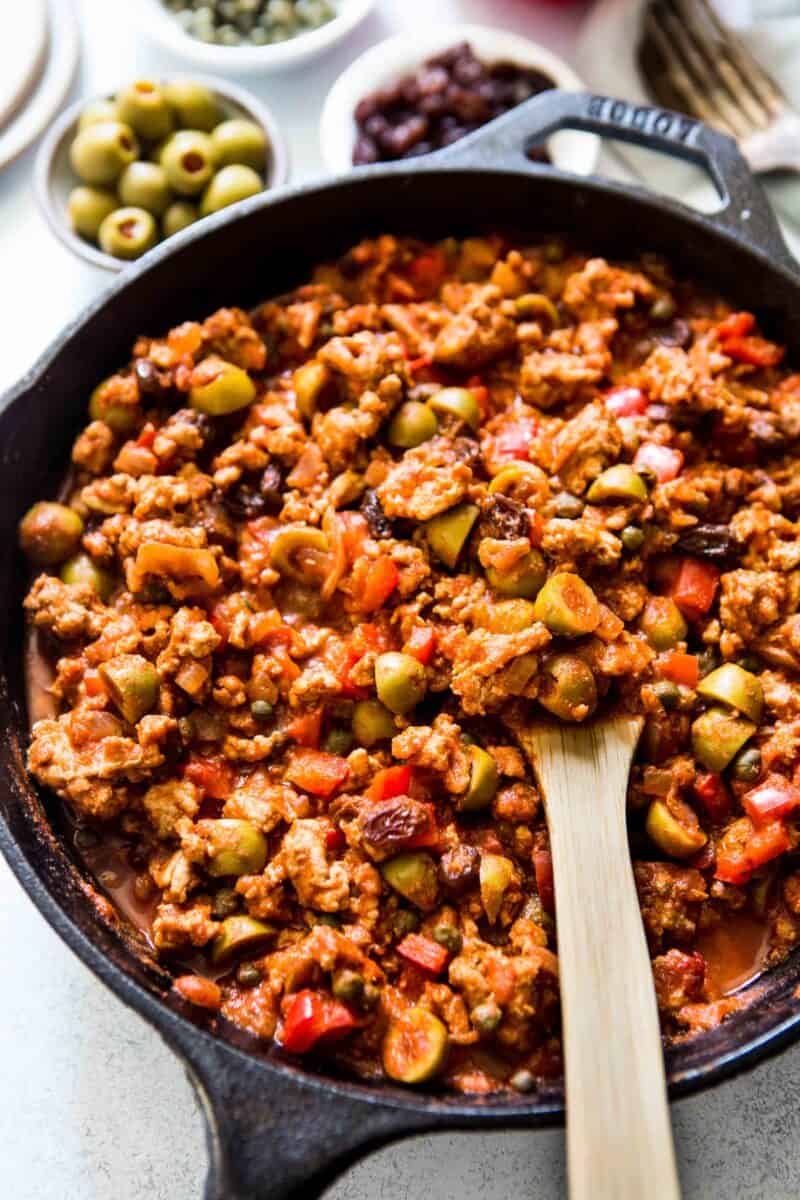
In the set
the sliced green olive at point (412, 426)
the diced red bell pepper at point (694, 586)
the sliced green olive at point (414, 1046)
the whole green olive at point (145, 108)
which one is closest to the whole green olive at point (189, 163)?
the whole green olive at point (145, 108)

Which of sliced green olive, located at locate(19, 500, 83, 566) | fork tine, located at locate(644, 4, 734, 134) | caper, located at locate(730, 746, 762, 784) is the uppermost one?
sliced green olive, located at locate(19, 500, 83, 566)

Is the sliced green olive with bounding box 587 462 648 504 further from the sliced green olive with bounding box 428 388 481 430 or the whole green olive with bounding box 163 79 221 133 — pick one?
the whole green olive with bounding box 163 79 221 133

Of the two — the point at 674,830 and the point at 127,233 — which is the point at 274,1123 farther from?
the point at 127,233

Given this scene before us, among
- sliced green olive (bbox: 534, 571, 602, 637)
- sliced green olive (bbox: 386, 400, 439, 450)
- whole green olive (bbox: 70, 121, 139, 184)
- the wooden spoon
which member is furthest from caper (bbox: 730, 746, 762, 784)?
whole green olive (bbox: 70, 121, 139, 184)

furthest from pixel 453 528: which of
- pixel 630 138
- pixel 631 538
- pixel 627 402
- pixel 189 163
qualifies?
pixel 189 163

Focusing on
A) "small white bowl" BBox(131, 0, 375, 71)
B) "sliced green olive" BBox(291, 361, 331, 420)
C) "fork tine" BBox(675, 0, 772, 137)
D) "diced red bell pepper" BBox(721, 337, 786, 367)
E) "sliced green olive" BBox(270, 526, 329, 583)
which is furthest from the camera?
"small white bowl" BBox(131, 0, 375, 71)
